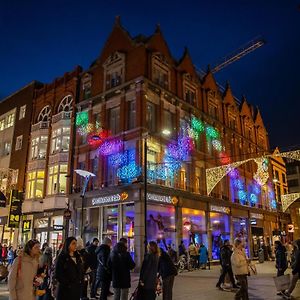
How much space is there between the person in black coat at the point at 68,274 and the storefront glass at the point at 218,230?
25251 mm

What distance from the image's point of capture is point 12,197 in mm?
29891

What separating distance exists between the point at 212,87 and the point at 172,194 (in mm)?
14760

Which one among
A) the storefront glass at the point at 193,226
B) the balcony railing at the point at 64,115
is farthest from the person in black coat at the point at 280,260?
the balcony railing at the point at 64,115

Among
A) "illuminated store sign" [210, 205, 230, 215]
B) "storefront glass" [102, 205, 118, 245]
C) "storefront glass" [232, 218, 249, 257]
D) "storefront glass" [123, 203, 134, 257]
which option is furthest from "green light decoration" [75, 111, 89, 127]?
"storefront glass" [232, 218, 249, 257]

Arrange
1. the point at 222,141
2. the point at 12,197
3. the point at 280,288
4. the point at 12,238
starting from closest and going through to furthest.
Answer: the point at 280,288 < the point at 12,197 < the point at 12,238 < the point at 222,141

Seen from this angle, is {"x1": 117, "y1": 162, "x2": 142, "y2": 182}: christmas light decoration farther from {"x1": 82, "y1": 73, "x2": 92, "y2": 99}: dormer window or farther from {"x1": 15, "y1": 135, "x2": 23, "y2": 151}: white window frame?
{"x1": 15, "y1": 135, "x2": 23, "y2": 151}: white window frame

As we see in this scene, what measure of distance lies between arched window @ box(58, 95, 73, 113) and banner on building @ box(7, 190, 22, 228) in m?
8.36

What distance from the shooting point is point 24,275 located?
222 inches

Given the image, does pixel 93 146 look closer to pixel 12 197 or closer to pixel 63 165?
pixel 63 165

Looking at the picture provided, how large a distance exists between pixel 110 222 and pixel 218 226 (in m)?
11.2

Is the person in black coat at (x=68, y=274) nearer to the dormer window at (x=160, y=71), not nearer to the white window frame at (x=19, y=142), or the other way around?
the dormer window at (x=160, y=71)

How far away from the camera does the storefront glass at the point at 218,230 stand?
3010 cm

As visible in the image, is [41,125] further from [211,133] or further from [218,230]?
[218,230]

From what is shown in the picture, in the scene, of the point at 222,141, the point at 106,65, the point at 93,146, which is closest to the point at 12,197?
the point at 93,146
